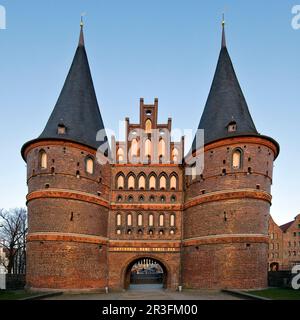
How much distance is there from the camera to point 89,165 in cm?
2834

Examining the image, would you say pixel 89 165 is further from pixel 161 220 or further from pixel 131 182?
pixel 161 220

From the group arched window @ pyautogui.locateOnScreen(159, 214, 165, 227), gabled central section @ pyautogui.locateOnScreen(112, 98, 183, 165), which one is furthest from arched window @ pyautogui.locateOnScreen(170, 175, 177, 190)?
arched window @ pyautogui.locateOnScreen(159, 214, 165, 227)

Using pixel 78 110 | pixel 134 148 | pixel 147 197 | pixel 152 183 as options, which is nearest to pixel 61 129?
pixel 78 110

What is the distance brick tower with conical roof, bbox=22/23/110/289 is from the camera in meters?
25.6

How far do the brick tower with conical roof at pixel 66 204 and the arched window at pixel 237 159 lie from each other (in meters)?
10.3

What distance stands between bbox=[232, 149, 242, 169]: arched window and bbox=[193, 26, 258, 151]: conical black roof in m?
1.30

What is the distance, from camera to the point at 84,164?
27812 mm

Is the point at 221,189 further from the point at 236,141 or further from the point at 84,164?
the point at 84,164

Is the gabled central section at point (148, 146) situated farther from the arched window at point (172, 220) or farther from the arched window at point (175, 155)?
the arched window at point (172, 220)

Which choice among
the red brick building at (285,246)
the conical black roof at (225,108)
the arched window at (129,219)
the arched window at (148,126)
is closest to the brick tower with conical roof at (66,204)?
the arched window at (129,219)

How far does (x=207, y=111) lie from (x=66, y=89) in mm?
11826

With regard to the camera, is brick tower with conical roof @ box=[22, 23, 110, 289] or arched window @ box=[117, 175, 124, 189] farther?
arched window @ box=[117, 175, 124, 189]

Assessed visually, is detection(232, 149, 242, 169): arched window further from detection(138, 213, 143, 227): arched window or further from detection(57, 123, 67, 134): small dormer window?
detection(57, 123, 67, 134): small dormer window

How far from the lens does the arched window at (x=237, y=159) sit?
26.3 m
